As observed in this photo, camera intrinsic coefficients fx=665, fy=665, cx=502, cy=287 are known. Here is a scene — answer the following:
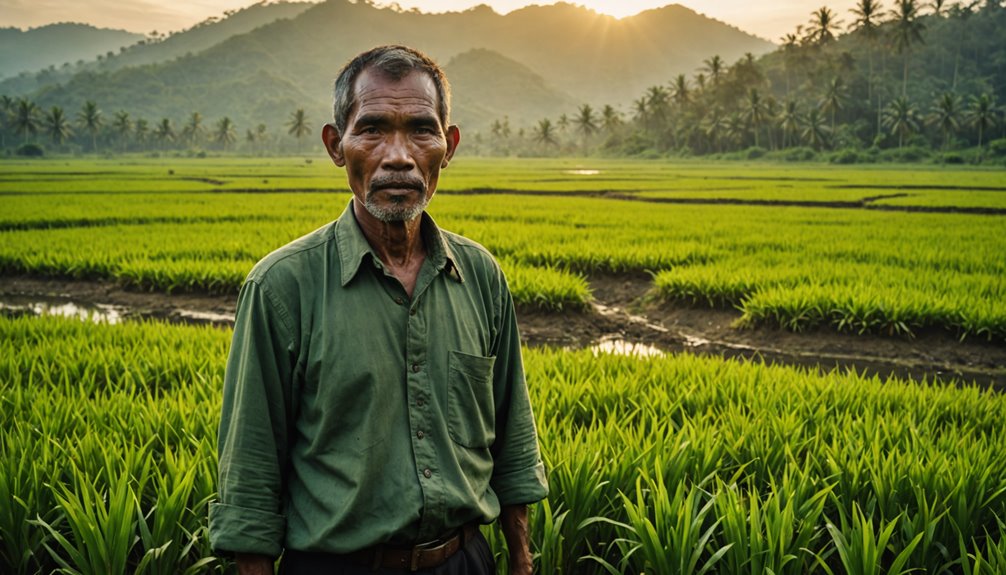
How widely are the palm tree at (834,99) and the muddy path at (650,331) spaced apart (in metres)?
62.9

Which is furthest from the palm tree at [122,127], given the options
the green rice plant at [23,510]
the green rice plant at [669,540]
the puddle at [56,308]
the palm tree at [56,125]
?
the green rice plant at [669,540]

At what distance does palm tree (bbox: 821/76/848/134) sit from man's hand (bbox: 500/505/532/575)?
70.2m

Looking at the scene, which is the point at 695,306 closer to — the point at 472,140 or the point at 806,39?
the point at 806,39

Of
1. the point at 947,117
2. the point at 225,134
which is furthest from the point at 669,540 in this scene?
the point at 225,134

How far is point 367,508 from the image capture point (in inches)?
54.1

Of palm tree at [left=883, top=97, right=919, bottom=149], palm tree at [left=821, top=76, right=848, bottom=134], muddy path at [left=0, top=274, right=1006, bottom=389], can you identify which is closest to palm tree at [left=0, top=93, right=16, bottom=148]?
muddy path at [left=0, top=274, right=1006, bottom=389]

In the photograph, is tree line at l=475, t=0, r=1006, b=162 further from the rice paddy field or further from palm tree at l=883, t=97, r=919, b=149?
the rice paddy field

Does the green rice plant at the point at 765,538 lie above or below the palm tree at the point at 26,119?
below

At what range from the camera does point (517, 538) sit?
66.7 inches

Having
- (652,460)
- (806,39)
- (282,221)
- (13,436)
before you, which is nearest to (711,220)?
(282,221)

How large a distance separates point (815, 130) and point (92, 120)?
8701 cm

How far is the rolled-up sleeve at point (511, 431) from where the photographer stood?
1.69 metres

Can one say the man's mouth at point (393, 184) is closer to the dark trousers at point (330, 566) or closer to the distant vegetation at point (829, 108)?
the dark trousers at point (330, 566)

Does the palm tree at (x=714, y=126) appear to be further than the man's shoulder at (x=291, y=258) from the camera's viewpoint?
Yes
